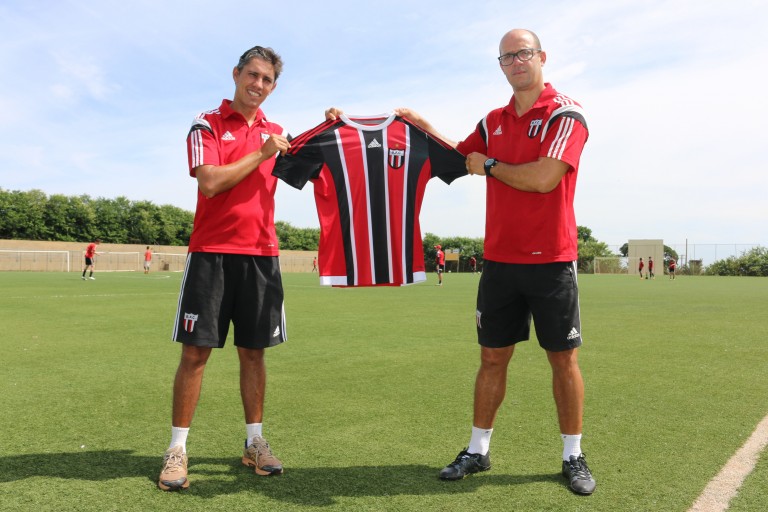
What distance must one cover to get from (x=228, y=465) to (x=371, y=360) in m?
3.33

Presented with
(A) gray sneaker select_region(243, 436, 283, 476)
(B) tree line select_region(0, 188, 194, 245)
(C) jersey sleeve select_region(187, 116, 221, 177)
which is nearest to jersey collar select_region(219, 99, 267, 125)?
(C) jersey sleeve select_region(187, 116, 221, 177)

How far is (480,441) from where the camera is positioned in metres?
Answer: 3.40

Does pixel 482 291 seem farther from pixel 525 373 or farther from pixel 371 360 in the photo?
pixel 371 360

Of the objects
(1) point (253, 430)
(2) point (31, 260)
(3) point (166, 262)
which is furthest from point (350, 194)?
(3) point (166, 262)

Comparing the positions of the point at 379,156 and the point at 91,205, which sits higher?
the point at 91,205

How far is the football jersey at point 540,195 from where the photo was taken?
3.13 m

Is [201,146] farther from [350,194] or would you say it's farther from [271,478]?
[271,478]

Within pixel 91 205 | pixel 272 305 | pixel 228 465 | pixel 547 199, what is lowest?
pixel 228 465

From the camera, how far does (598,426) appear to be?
163 inches

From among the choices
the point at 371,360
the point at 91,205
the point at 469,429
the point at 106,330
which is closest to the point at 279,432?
the point at 469,429

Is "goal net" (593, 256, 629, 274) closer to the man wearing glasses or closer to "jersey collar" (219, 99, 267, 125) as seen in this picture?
the man wearing glasses

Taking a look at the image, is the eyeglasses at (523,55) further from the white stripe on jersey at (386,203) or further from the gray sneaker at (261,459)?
the gray sneaker at (261,459)

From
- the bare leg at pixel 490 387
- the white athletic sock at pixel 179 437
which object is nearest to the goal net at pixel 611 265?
the bare leg at pixel 490 387

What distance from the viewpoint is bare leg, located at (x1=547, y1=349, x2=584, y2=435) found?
3.30 metres
